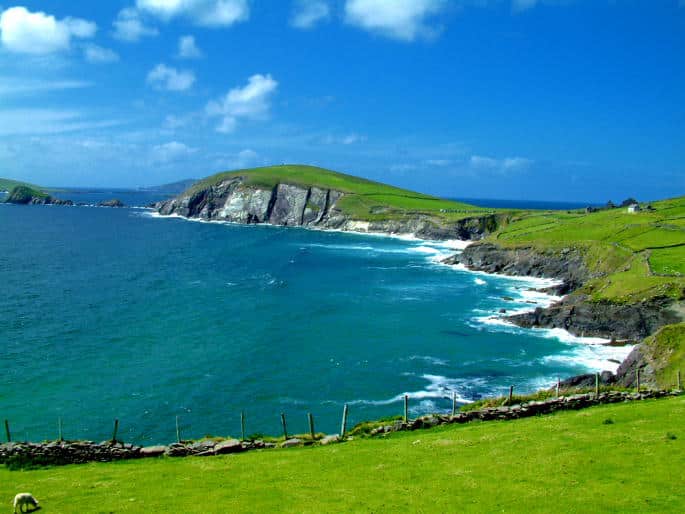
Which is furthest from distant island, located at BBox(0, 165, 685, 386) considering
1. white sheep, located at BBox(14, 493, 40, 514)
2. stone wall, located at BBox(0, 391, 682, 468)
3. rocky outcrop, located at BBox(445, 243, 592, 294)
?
white sheep, located at BBox(14, 493, 40, 514)

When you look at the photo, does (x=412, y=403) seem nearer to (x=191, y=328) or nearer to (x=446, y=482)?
(x=446, y=482)

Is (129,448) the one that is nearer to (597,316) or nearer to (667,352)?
(667,352)

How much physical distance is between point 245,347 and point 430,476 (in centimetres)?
4471

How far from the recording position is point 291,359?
61.7m

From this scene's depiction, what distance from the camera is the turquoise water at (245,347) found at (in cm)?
4769

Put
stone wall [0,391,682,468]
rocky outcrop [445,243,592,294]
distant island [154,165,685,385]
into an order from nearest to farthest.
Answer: stone wall [0,391,682,468] → distant island [154,165,685,385] → rocky outcrop [445,243,592,294]

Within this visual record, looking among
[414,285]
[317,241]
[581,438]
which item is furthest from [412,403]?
[317,241]

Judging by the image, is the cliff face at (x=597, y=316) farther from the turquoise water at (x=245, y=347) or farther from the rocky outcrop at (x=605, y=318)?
the turquoise water at (x=245, y=347)

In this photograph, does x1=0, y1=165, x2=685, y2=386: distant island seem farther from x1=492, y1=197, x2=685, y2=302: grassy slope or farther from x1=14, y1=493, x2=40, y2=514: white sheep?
x1=14, y1=493, x2=40, y2=514: white sheep

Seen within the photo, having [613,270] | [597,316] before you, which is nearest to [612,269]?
[613,270]

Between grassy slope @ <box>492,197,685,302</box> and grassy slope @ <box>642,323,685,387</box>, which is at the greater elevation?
grassy slope @ <box>492,197,685,302</box>

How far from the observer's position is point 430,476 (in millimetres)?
23547

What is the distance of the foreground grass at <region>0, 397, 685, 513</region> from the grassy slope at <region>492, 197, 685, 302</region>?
4890 cm

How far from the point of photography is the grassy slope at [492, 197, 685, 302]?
74688 millimetres
